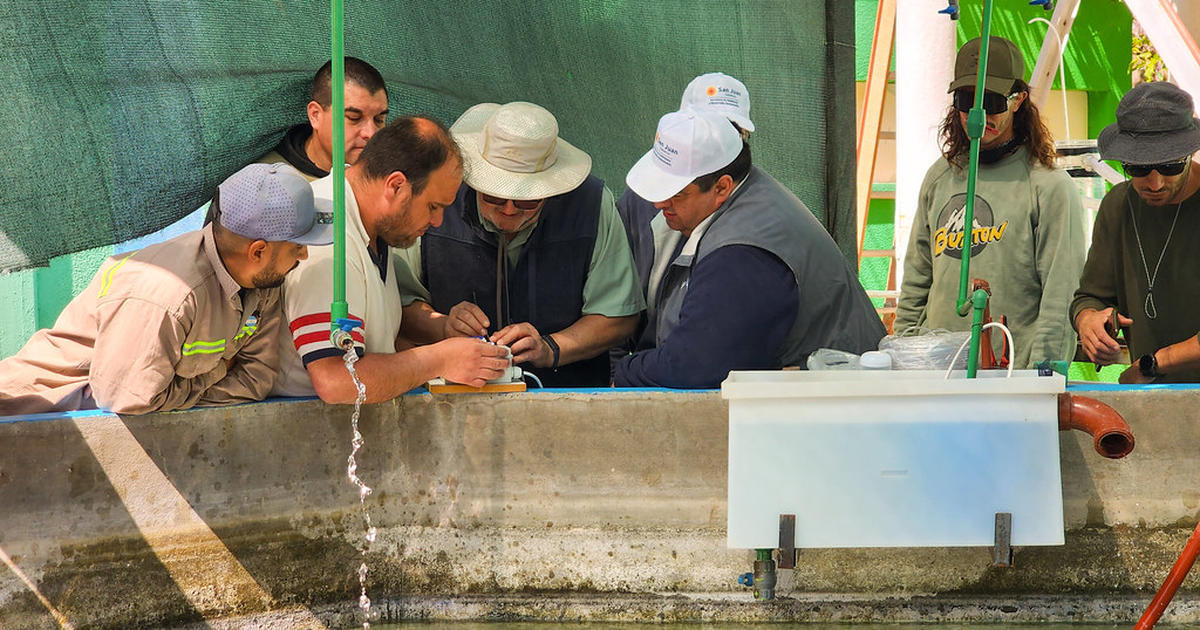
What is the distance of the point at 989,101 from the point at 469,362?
2.19m

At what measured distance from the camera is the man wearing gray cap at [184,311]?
330 centimetres

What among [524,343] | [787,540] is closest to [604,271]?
[524,343]

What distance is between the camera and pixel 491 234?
4328 mm

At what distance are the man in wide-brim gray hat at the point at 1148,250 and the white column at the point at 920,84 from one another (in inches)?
131

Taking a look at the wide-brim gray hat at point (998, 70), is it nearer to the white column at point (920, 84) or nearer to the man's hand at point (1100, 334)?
the man's hand at point (1100, 334)

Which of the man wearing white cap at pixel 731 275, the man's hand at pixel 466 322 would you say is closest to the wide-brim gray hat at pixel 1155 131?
the man wearing white cap at pixel 731 275

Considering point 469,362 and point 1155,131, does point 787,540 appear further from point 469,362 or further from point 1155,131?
point 1155,131

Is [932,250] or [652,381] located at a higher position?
[932,250]

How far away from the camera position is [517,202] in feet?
13.8

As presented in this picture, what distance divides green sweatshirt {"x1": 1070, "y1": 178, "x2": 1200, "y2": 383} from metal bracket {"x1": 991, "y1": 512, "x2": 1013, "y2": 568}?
1.40m

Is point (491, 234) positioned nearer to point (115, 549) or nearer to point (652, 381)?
point (652, 381)

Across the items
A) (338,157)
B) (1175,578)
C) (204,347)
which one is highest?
(338,157)

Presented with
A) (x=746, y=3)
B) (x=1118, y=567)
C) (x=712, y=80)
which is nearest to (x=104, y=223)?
(x=712, y=80)

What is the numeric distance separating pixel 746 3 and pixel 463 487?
2.66 m
